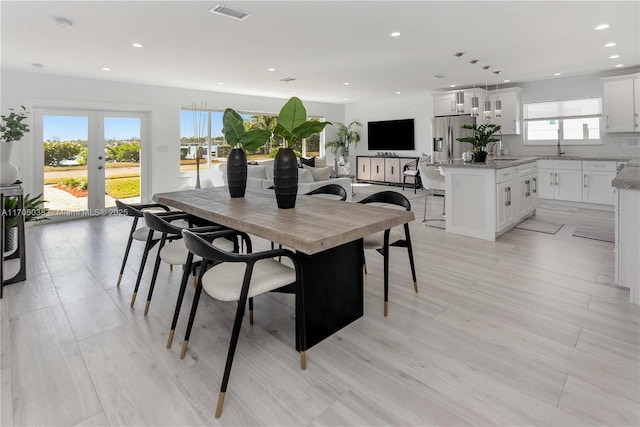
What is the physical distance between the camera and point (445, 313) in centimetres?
243

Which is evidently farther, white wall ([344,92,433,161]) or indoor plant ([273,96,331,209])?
white wall ([344,92,433,161])

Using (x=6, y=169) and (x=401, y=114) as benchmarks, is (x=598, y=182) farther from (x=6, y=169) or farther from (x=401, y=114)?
(x=6, y=169)

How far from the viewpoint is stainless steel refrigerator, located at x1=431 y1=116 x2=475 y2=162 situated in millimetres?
7808

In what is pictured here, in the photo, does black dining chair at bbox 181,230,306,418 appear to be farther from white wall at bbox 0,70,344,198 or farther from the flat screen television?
the flat screen television

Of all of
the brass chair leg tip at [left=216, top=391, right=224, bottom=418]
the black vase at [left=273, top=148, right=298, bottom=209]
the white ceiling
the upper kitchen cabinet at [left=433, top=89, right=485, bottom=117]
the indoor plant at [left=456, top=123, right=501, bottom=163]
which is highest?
A: the upper kitchen cabinet at [left=433, top=89, right=485, bottom=117]

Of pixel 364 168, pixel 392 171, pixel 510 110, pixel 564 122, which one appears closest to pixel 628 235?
pixel 564 122

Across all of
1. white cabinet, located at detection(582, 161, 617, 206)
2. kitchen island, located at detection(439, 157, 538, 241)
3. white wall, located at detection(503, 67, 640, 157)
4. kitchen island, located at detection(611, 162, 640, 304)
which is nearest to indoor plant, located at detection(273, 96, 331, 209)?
kitchen island, located at detection(611, 162, 640, 304)

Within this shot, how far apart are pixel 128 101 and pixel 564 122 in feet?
27.1

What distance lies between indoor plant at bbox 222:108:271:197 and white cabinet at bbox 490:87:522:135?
21.0 ft

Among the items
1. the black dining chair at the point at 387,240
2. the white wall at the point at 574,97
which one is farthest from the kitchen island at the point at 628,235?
the white wall at the point at 574,97

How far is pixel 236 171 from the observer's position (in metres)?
2.86

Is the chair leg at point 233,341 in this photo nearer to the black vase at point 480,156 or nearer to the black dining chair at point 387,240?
the black dining chair at point 387,240

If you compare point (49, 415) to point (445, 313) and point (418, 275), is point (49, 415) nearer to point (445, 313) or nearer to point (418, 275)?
point (445, 313)

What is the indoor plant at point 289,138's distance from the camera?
7.29ft
